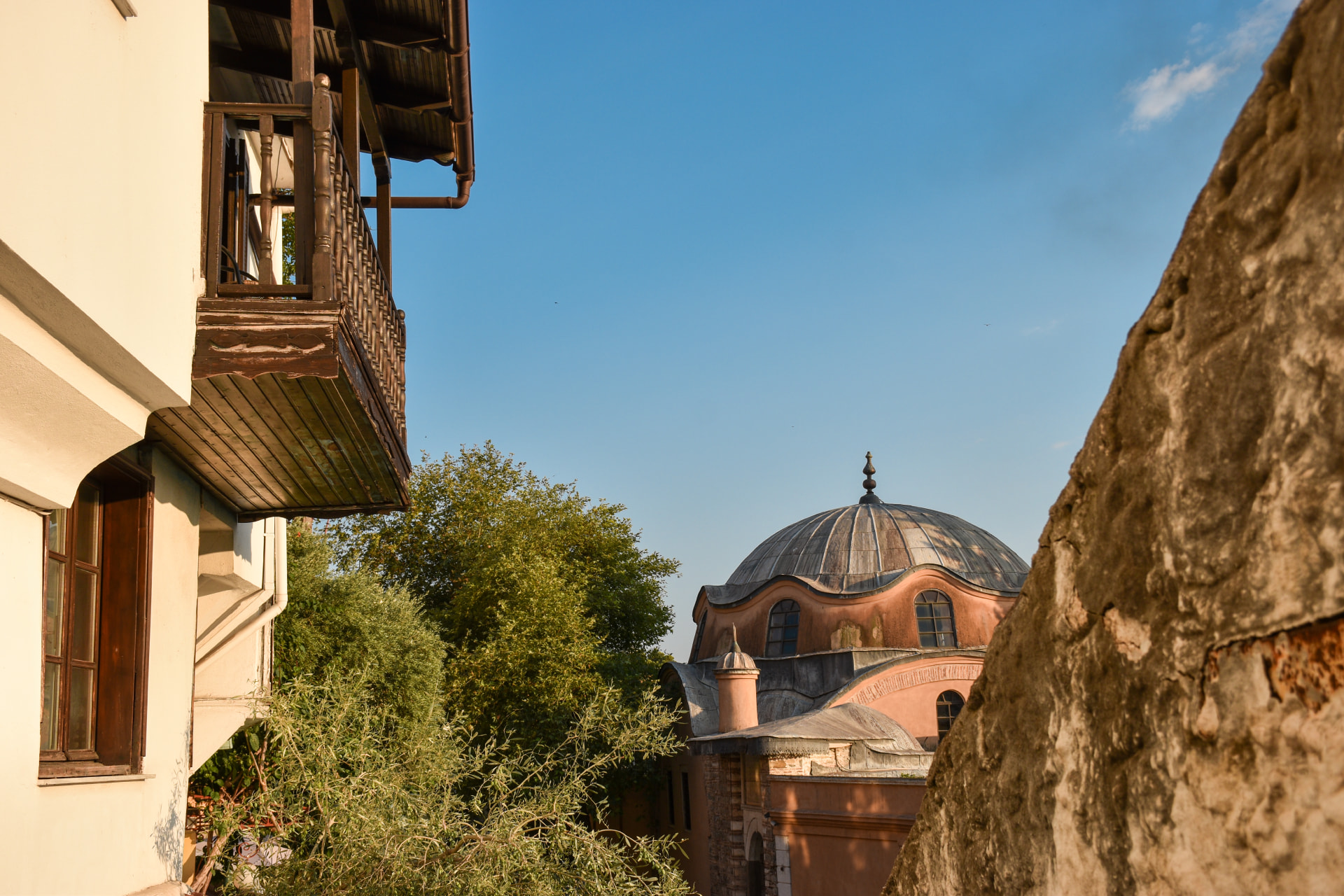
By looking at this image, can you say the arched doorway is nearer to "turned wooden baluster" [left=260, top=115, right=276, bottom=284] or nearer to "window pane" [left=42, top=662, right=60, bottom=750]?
"window pane" [left=42, top=662, right=60, bottom=750]

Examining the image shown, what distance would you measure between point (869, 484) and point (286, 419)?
28132 mm

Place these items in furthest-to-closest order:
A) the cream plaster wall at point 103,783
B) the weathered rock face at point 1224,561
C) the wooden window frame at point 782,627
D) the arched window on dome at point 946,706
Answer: the wooden window frame at point 782,627 → the arched window on dome at point 946,706 → the cream plaster wall at point 103,783 → the weathered rock face at point 1224,561

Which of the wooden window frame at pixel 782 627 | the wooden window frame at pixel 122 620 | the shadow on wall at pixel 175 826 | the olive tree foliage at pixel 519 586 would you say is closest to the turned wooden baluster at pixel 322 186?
the wooden window frame at pixel 122 620

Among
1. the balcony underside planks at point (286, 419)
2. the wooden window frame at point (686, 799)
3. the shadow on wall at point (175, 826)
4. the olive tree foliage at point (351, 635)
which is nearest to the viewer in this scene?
the balcony underside planks at point (286, 419)

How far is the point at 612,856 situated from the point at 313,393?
3781 millimetres

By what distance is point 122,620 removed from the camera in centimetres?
464

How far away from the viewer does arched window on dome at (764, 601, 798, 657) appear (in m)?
26.2

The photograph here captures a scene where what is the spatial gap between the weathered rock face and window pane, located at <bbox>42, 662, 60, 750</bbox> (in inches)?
144

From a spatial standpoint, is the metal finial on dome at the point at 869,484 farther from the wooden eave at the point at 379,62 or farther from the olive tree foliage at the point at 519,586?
the wooden eave at the point at 379,62

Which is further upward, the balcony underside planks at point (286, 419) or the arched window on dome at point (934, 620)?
the balcony underside planks at point (286, 419)

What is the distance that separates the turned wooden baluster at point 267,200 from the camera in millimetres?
4227

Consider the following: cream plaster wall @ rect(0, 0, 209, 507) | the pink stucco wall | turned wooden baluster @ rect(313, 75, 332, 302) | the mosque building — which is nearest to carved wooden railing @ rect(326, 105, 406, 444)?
turned wooden baluster @ rect(313, 75, 332, 302)

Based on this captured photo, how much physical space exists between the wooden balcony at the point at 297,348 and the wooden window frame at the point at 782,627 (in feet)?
68.9

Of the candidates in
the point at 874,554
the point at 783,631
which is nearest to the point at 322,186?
the point at 783,631
